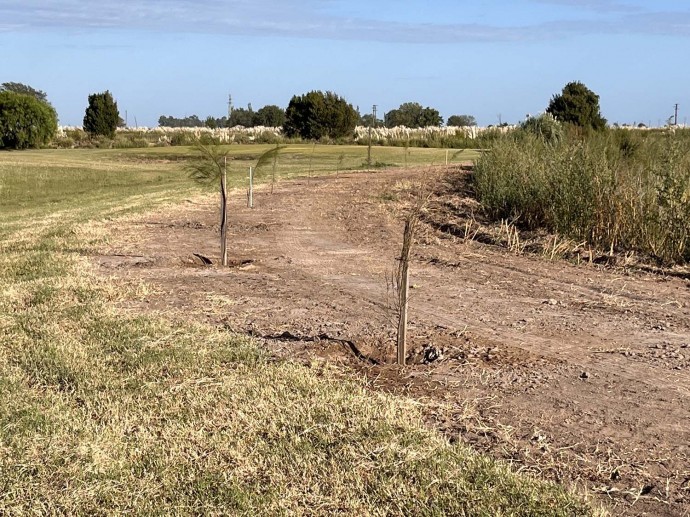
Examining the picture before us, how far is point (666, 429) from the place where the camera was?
166 inches

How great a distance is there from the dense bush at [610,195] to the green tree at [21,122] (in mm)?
38840

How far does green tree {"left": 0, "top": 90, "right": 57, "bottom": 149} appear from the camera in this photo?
4550 centimetres

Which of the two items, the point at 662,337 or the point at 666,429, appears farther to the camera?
Result: the point at 662,337

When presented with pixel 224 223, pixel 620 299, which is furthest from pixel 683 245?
pixel 224 223

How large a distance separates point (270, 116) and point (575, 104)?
46.1m

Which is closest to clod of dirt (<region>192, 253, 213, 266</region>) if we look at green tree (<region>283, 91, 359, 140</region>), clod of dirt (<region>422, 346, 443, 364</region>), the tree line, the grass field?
the grass field

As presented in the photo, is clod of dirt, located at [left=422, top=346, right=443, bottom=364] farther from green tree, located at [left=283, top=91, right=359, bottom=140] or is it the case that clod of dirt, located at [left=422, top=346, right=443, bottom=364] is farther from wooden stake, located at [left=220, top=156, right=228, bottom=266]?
green tree, located at [left=283, top=91, right=359, bottom=140]

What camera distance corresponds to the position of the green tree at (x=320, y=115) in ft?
160

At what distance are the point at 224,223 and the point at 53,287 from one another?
74.2 inches

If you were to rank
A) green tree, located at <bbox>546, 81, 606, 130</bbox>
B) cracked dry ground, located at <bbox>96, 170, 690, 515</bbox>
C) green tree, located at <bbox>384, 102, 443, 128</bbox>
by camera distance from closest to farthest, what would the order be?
1. cracked dry ground, located at <bbox>96, 170, 690, 515</bbox>
2. green tree, located at <bbox>546, 81, 606, 130</bbox>
3. green tree, located at <bbox>384, 102, 443, 128</bbox>

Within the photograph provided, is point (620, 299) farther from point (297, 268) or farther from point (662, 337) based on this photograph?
point (297, 268)

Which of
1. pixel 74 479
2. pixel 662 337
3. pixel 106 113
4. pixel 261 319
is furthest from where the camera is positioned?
pixel 106 113

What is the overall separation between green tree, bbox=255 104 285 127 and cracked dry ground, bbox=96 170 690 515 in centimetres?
6926

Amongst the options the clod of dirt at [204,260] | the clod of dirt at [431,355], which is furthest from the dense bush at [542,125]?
the clod of dirt at [431,355]
